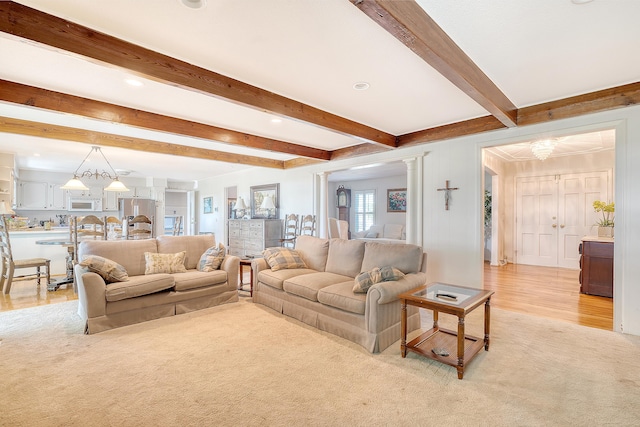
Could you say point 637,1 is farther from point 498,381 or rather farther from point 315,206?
point 315,206

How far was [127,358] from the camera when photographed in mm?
2543

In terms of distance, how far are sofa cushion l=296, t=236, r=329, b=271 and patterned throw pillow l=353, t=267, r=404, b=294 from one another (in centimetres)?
116

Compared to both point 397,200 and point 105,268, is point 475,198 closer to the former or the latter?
point 105,268

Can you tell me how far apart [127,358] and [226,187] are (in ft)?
23.0

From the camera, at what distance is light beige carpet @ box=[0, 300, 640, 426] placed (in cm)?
184

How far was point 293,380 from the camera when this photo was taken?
2.22 metres

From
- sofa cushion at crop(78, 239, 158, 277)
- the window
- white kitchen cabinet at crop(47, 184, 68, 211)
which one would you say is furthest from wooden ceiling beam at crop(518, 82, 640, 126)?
white kitchen cabinet at crop(47, 184, 68, 211)

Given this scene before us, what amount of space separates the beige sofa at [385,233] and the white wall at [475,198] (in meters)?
3.58

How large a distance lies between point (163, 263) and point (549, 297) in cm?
550

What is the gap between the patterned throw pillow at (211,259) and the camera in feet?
13.3

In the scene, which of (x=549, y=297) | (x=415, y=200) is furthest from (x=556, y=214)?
(x=415, y=200)

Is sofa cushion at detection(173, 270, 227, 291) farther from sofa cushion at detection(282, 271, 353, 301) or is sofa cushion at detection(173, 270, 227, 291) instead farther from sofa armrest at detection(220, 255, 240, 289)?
sofa cushion at detection(282, 271, 353, 301)

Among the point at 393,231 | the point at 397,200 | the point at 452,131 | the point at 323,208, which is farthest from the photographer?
the point at 397,200

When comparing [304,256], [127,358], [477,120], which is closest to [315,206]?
[304,256]
